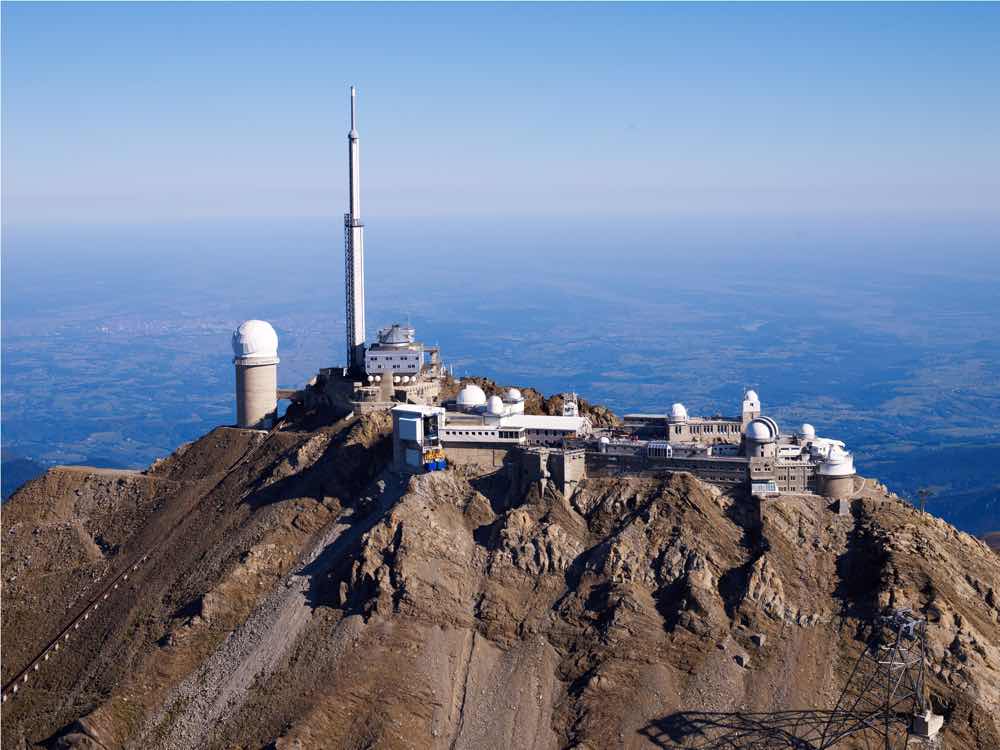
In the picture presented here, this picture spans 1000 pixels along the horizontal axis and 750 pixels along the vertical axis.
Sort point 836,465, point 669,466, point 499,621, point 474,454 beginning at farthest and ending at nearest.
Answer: point 474,454
point 669,466
point 836,465
point 499,621

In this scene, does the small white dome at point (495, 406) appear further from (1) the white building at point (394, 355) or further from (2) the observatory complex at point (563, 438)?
(1) the white building at point (394, 355)

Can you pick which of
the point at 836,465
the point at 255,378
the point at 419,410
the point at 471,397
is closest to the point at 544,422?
the point at 471,397

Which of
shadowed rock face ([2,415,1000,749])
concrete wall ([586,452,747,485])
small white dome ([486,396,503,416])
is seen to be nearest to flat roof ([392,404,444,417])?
small white dome ([486,396,503,416])

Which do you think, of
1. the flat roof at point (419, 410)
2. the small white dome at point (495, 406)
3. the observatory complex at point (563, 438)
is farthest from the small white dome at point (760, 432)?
the flat roof at point (419, 410)

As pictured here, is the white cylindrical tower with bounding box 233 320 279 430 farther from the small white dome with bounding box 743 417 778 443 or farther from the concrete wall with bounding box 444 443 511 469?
the small white dome with bounding box 743 417 778 443

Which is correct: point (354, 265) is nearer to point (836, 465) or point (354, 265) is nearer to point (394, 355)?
point (394, 355)

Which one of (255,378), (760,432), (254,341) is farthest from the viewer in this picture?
(255,378)
